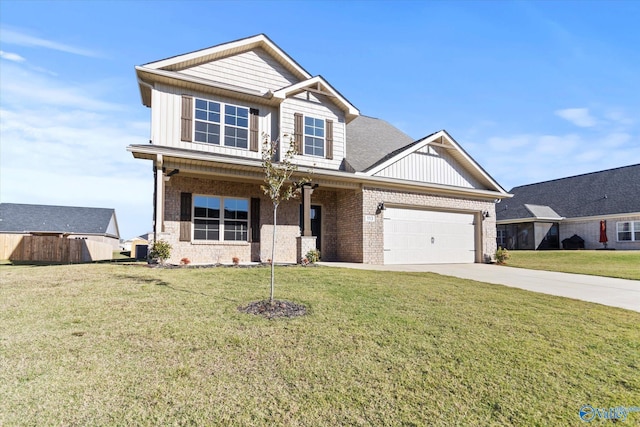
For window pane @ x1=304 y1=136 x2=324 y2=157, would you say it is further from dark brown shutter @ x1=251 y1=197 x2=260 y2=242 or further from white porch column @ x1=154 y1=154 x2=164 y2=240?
white porch column @ x1=154 y1=154 x2=164 y2=240

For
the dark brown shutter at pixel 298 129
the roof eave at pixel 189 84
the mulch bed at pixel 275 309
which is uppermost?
the roof eave at pixel 189 84

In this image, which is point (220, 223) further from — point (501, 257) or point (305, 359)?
point (501, 257)

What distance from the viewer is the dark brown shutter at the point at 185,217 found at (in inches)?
458

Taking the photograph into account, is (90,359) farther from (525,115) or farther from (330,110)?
(525,115)

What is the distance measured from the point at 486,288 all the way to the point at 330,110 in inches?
361

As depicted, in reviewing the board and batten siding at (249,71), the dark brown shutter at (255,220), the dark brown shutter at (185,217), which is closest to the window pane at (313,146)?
the board and batten siding at (249,71)

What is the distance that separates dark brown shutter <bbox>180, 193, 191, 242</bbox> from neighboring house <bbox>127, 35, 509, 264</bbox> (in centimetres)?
3

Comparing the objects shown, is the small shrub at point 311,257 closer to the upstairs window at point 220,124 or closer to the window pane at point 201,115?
the upstairs window at point 220,124

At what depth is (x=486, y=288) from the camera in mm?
8406

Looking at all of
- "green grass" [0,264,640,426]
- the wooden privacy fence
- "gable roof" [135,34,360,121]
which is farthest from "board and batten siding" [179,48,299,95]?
the wooden privacy fence

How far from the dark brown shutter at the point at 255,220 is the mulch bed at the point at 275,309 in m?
7.00

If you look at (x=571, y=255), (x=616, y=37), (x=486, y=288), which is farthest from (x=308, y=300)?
(x=571, y=255)

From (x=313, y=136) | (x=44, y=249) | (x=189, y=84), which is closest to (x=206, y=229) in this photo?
(x=189, y=84)

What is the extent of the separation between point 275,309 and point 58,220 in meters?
38.9
